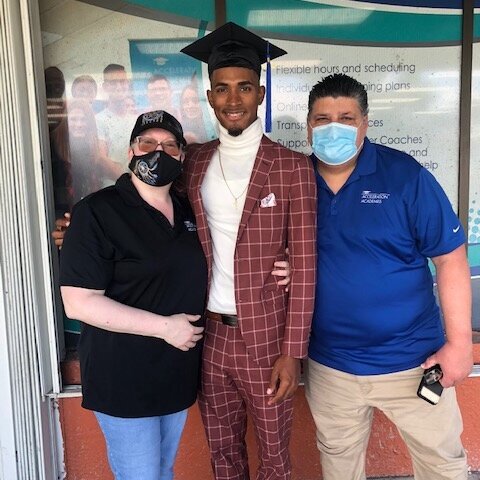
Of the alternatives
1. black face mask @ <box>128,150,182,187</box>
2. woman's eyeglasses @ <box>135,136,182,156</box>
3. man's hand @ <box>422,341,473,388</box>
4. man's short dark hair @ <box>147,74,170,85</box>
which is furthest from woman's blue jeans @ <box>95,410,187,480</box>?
man's short dark hair @ <box>147,74,170,85</box>

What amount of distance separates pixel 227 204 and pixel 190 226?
0.19 meters

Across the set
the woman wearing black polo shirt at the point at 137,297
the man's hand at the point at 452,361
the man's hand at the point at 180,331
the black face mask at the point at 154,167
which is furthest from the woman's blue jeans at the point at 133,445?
the man's hand at the point at 452,361

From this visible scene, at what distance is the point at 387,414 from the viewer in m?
2.14

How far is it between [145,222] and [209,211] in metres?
0.35

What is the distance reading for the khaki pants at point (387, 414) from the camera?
2061mm

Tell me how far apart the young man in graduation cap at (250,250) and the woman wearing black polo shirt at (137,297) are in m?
0.15

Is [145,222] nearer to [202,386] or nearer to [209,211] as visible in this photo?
[209,211]

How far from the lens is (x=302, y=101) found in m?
2.84

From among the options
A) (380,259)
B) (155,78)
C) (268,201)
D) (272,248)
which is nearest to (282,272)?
(272,248)

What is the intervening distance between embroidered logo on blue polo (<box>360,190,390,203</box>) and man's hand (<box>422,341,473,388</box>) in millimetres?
665

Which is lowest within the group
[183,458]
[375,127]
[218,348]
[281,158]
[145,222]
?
[183,458]

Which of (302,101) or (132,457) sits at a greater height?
(302,101)

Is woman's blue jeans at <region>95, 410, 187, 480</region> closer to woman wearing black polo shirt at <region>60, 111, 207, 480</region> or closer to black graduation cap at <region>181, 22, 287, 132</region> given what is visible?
woman wearing black polo shirt at <region>60, 111, 207, 480</region>

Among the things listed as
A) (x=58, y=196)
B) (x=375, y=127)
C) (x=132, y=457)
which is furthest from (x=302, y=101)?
(x=132, y=457)
